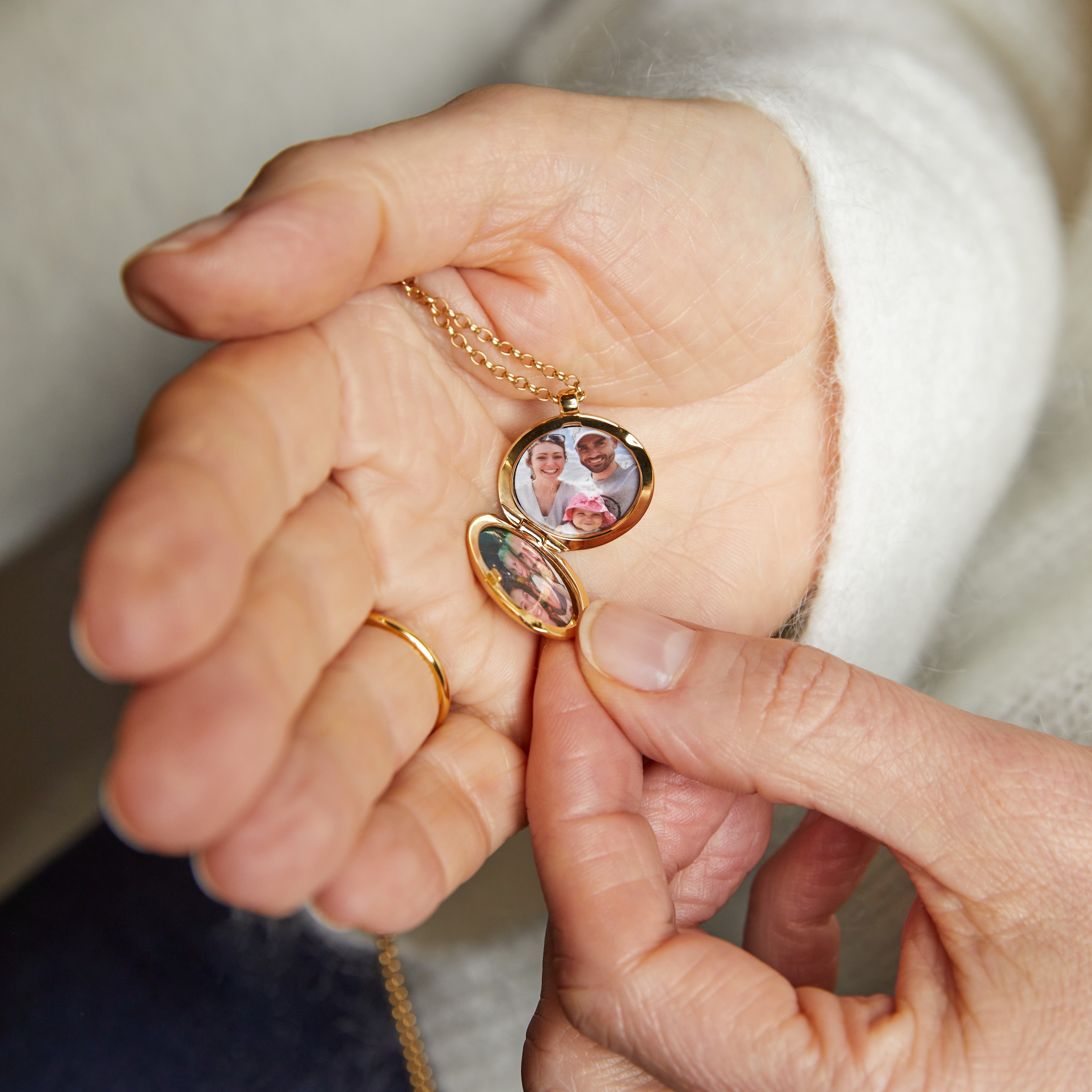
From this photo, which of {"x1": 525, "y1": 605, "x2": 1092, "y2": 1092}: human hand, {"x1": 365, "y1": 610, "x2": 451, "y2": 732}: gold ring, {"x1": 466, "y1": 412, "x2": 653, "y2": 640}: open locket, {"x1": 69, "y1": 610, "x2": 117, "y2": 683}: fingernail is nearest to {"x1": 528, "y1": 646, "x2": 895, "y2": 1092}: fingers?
Result: {"x1": 525, "y1": 605, "x2": 1092, "y2": 1092}: human hand

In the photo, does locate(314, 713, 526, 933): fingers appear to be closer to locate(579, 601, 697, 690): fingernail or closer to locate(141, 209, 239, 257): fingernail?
locate(579, 601, 697, 690): fingernail

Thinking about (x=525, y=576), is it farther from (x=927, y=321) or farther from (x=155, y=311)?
(x=927, y=321)

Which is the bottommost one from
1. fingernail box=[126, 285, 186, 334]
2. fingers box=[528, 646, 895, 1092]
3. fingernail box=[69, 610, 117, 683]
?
fingers box=[528, 646, 895, 1092]

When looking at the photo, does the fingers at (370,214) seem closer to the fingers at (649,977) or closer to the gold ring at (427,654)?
the gold ring at (427,654)

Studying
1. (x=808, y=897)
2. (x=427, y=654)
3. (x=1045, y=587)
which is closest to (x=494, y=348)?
(x=427, y=654)

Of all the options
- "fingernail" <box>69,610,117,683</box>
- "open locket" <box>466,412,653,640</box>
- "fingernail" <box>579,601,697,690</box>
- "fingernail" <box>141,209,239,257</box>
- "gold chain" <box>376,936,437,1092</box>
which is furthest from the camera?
"gold chain" <box>376,936,437,1092</box>

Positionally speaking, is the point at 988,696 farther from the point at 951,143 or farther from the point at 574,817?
the point at 951,143

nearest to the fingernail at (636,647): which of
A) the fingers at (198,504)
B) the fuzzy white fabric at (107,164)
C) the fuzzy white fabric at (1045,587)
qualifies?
the fingers at (198,504)
